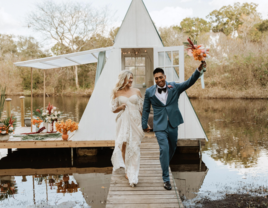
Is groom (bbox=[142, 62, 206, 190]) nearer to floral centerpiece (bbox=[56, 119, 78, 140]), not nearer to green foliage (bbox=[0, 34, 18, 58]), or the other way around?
floral centerpiece (bbox=[56, 119, 78, 140])

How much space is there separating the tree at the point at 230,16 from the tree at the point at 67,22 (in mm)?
15027

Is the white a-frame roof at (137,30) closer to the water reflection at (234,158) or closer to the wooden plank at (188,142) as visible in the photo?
the wooden plank at (188,142)

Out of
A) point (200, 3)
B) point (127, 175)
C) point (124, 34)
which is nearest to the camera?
point (127, 175)

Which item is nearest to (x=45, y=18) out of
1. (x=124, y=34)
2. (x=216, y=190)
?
(x=124, y=34)

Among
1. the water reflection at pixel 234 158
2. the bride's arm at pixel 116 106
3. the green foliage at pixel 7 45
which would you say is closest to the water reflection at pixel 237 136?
the water reflection at pixel 234 158

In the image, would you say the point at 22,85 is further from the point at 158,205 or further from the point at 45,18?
the point at 158,205

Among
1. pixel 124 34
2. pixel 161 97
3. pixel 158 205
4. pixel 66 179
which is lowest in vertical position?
pixel 66 179

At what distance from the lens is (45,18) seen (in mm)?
28234

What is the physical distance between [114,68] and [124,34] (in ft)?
2.82

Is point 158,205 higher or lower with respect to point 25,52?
lower

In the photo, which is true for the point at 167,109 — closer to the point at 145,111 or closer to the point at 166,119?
the point at 166,119

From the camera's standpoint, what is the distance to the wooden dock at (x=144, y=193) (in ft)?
10.4

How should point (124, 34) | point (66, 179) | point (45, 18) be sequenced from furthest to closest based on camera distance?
point (45, 18)
point (124, 34)
point (66, 179)

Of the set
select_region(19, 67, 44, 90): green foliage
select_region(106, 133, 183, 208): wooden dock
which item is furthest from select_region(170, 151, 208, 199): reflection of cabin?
select_region(19, 67, 44, 90): green foliage
